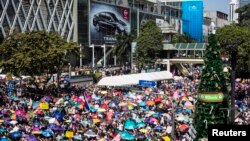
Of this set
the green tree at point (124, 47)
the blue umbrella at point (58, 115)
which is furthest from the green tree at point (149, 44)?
the blue umbrella at point (58, 115)

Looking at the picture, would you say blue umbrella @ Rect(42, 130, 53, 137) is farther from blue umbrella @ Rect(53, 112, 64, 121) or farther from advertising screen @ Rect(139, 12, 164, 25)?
advertising screen @ Rect(139, 12, 164, 25)

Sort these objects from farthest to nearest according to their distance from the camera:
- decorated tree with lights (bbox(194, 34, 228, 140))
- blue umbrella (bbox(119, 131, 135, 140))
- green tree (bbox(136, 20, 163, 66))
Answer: green tree (bbox(136, 20, 163, 66)) → blue umbrella (bbox(119, 131, 135, 140)) → decorated tree with lights (bbox(194, 34, 228, 140))

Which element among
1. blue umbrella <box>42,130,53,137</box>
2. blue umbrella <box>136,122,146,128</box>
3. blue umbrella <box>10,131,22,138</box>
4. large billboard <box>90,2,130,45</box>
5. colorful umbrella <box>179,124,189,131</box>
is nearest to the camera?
blue umbrella <box>10,131,22,138</box>

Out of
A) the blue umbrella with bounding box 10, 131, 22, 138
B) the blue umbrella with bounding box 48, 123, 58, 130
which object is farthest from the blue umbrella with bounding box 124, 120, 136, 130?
the blue umbrella with bounding box 10, 131, 22, 138

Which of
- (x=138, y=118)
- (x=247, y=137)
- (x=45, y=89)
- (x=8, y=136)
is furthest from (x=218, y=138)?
(x=45, y=89)

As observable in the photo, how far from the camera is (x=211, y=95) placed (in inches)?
790

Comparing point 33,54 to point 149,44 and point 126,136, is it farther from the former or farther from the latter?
point 149,44

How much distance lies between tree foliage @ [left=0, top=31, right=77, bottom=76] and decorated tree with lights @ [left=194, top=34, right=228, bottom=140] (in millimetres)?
22090

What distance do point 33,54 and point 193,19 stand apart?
81673 millimetres

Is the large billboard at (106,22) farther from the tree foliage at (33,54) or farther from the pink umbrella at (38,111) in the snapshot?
the pink umbrella at (38,111)

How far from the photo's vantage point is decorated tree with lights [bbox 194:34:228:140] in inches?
786

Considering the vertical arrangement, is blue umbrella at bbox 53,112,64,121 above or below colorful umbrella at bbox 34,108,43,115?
below

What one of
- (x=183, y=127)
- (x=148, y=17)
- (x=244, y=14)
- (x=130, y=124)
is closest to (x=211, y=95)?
(x=183, y=127)

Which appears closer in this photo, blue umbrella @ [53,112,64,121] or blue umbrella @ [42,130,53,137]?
blue umbrella @ [42,130,53,137]
